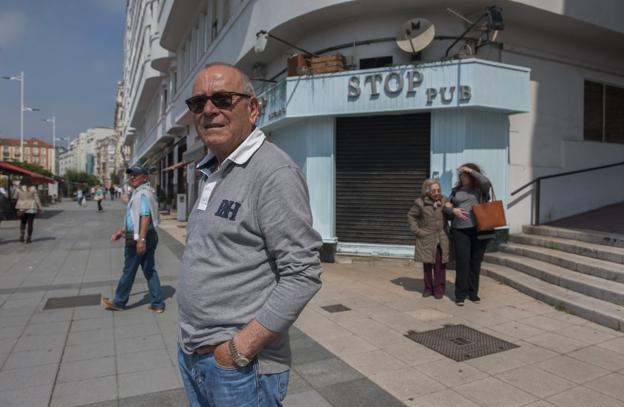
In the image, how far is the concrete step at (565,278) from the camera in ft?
19.0

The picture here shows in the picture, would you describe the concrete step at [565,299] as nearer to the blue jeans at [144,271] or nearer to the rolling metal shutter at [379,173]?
the rolling metal shutter at [379,173]

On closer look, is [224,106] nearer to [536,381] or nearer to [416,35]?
[536,381]

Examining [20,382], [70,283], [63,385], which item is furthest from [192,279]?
[70,283]

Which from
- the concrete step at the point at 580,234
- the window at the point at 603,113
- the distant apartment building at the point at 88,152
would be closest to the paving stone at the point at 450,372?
the concrete step at the point at 580,234

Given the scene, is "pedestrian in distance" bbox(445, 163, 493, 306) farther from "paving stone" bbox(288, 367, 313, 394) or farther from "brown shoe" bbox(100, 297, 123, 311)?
"brown shoe" bbox(100, 297, 123, 311)

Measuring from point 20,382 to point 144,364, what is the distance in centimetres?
100

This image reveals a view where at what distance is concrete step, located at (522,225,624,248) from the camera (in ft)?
23.9

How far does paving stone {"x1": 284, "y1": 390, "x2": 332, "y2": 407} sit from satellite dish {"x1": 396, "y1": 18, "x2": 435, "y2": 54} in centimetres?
706

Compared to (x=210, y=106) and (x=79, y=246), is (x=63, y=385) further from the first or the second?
(x=79, y=246)

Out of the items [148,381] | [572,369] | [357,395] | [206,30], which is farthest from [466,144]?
[206,30]

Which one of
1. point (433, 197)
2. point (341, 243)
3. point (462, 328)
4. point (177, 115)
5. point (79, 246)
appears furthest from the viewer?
point (177, 115)

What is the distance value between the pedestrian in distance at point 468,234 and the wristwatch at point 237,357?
5088 millimetres

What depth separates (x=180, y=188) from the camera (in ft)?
84.7

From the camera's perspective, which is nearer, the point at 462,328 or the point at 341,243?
the point at 462,328
